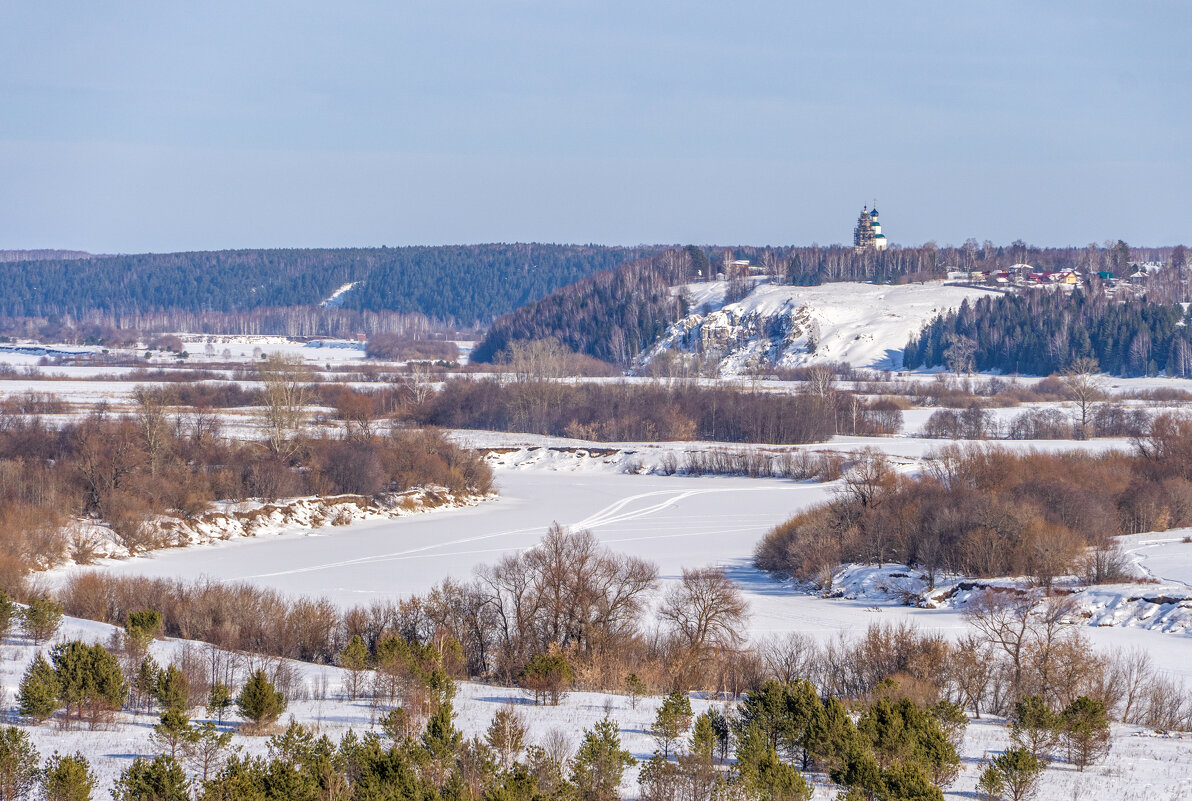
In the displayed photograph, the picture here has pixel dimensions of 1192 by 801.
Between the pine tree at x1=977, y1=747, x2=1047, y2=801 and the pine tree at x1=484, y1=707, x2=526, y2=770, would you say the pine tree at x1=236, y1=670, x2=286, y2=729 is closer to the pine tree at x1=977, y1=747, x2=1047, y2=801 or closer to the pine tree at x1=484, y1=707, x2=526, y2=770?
the pine tree at x1=484, y1=707, x2=526, y2=770

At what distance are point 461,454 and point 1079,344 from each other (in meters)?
72.4

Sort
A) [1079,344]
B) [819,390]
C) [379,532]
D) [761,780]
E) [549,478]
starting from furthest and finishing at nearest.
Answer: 1. [1079,344]
2. [819,390]
3. [549,478]
4. [379,532]
5. [761,780]

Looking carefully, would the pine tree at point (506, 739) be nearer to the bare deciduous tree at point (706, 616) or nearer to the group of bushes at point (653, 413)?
the bare deciduous tree at point (706, 616)

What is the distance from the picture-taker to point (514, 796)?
1139 centimetres

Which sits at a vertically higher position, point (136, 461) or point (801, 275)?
point (801, 275)

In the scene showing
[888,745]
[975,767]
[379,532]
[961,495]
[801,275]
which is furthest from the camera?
[801,275]

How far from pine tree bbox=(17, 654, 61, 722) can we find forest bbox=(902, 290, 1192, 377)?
320 ft

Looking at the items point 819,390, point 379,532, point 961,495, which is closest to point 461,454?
point 379,532

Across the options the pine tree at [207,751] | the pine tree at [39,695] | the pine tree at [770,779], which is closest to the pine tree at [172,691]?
the pine tree at [39,695]

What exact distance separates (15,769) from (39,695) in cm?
314

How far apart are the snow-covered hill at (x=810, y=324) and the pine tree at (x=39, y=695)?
95022 mm

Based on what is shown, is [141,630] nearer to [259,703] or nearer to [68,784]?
[259,703]

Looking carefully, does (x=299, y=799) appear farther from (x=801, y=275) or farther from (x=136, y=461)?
(x=801, y=275)

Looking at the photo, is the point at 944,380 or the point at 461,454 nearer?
the point at 461,454
